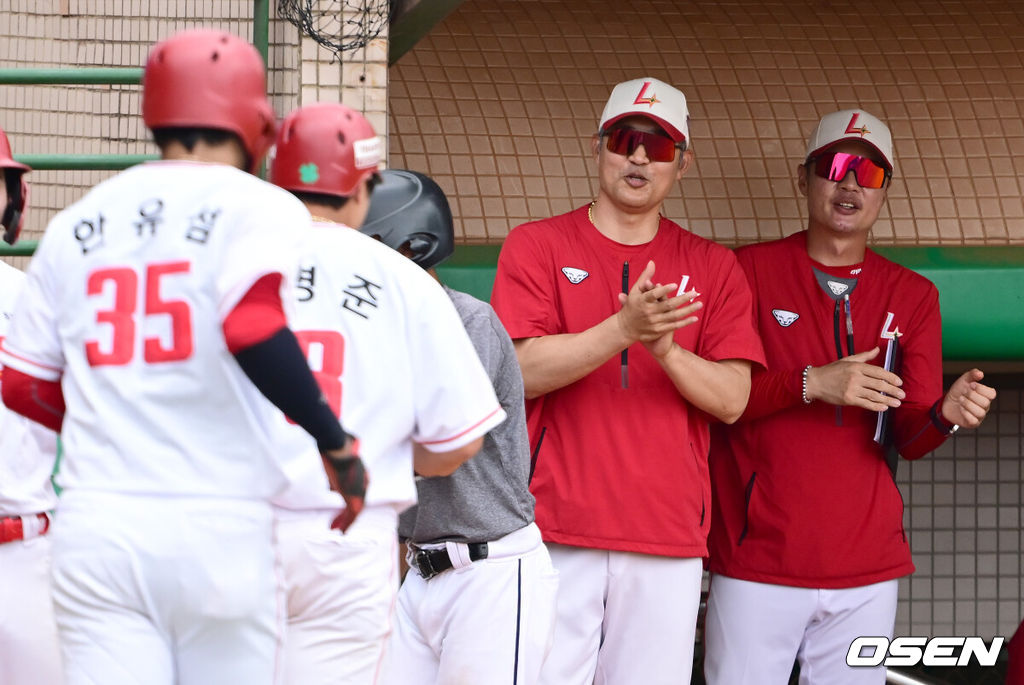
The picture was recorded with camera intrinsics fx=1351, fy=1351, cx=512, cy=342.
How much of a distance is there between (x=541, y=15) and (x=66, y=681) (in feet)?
11.4

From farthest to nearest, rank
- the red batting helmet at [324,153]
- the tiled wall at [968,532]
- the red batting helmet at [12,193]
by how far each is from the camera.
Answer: the tiled wall at [968,532] → the red batting helmet at [12,193] → the red batting helmet at [324,153]

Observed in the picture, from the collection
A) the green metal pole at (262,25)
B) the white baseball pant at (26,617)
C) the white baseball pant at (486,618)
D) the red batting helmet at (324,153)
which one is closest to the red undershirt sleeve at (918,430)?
the white baseball pant at (486,618)

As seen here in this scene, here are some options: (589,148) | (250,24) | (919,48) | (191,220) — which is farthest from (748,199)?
(191,220)

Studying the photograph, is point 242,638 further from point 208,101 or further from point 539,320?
point 539,320

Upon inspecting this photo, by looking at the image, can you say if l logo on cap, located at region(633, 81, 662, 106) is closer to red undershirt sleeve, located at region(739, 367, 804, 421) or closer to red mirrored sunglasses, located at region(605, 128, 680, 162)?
red mirrored sunglasses, located at region(605, 128, 680, 162)

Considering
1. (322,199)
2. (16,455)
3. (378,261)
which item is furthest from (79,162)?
(378,261)

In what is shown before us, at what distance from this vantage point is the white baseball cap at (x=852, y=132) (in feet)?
13.1

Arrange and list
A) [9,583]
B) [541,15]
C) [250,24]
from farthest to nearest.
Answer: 1. [541,15]
2. [250,24]
3. [9,583]

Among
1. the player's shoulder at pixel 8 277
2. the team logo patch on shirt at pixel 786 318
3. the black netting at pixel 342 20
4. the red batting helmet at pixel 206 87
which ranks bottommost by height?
the team logo patch on shirt at pixel 786 318

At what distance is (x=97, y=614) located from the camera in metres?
1.92

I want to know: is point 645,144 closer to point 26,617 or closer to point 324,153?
point 324,153

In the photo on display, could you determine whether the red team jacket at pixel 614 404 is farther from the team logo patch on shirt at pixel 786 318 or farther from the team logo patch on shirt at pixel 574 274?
the team logo patch on shirt at pixel 786 318

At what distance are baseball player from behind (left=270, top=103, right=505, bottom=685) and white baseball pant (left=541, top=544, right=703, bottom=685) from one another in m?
1.12

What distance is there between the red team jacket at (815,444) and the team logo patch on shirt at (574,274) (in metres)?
0.58
